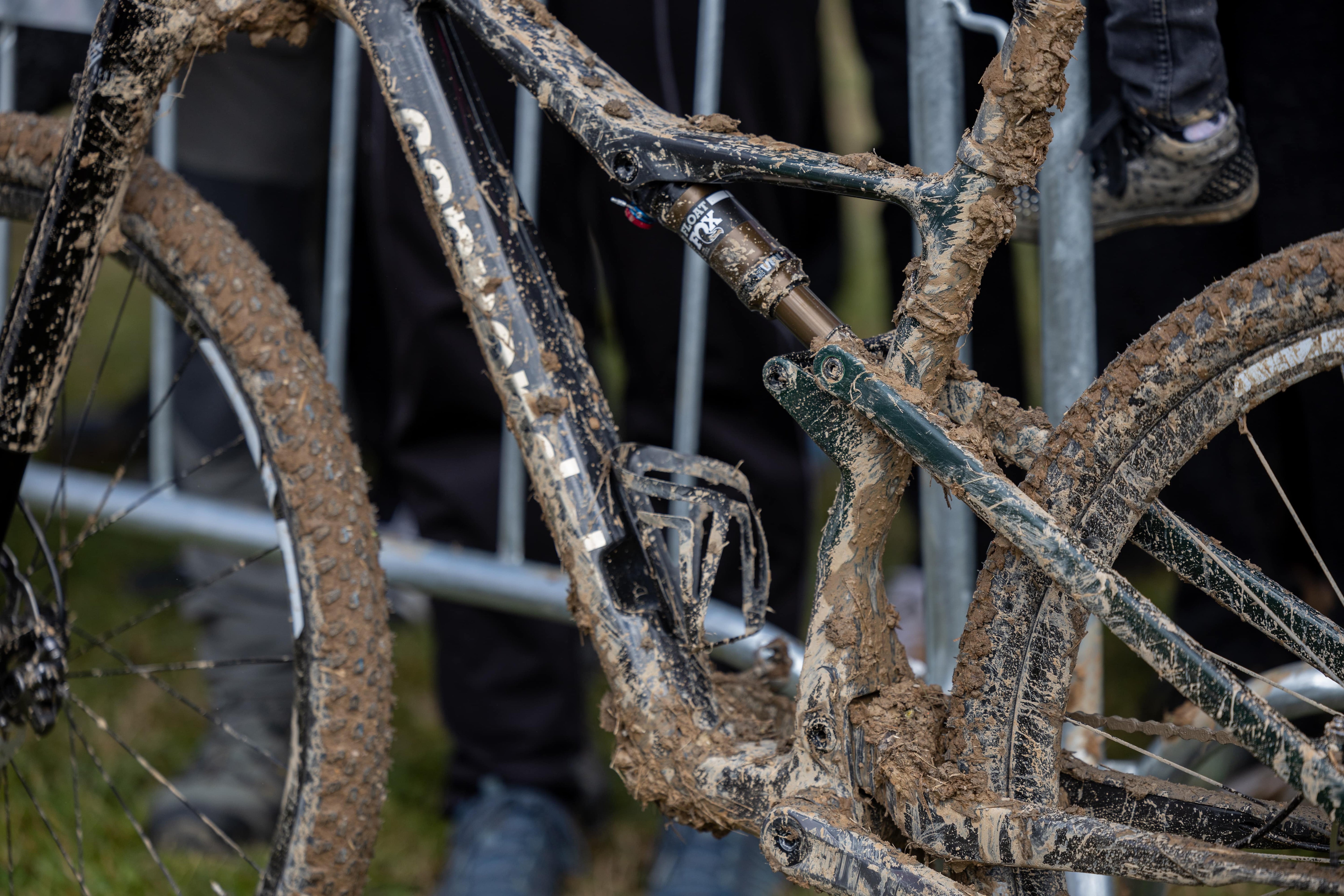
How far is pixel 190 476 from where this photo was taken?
2.05 m

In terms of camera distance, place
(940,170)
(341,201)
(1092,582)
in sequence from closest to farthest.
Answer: (1092,582), (940,170), (341,201)

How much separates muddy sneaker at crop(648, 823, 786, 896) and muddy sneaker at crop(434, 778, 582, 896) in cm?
16

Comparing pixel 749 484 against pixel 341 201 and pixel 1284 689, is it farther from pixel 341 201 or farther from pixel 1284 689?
pixel 341 201

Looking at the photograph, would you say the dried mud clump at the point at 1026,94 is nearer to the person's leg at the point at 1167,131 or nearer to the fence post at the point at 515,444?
the person's leg at the point at 1167,131

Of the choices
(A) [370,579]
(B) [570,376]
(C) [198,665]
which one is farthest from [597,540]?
(C) [198,665]

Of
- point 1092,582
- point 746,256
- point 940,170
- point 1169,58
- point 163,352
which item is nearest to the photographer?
point 1092,582

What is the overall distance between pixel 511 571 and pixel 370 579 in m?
0.38

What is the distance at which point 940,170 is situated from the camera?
4.14ft

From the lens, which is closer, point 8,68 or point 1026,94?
point 1026,94

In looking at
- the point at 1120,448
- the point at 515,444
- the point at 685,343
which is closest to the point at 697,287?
the point at 685,343

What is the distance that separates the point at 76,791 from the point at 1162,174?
1.70 meters

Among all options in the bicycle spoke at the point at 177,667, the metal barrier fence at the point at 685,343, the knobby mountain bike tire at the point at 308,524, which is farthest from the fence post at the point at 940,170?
the bicycle spoke at the point at 177,667

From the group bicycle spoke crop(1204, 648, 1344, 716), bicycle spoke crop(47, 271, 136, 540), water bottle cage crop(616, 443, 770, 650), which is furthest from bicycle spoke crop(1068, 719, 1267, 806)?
bicycle spoke crop(47, 271, 136, 540)

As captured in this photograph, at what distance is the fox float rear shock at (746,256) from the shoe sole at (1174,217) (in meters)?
0.41
